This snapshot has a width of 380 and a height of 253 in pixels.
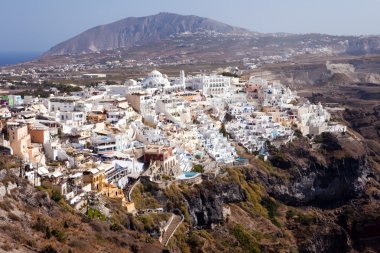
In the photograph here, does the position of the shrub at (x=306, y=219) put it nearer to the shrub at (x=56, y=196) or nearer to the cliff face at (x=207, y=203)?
the cliff face at (x=207, y=203)

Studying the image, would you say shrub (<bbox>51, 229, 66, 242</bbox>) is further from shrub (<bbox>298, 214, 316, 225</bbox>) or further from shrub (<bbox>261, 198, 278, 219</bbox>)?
shrub (<bbox>298, 214, 316, 225</bbox>)

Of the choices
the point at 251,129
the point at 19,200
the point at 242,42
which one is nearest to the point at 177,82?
the point at 251,129

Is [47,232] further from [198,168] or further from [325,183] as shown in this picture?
Answer: [325,183]

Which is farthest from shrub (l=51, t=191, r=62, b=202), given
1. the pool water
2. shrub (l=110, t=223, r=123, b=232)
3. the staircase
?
the pool water

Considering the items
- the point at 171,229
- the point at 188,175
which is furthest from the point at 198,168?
the point at 171,229

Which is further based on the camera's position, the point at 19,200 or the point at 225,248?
the point at 225,248

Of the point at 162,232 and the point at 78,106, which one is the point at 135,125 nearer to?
the point at 78,106

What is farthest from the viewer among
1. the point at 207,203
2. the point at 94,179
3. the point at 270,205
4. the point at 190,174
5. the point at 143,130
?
the point at 270,205

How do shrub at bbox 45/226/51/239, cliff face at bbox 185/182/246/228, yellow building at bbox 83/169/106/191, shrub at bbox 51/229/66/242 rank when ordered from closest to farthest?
shrub at bbox 45/226/51/239, shrub at bbox 51/229/66/242, yellow building at bbox 83/169/106/191, cliff face at bbox 185/182/246/228
